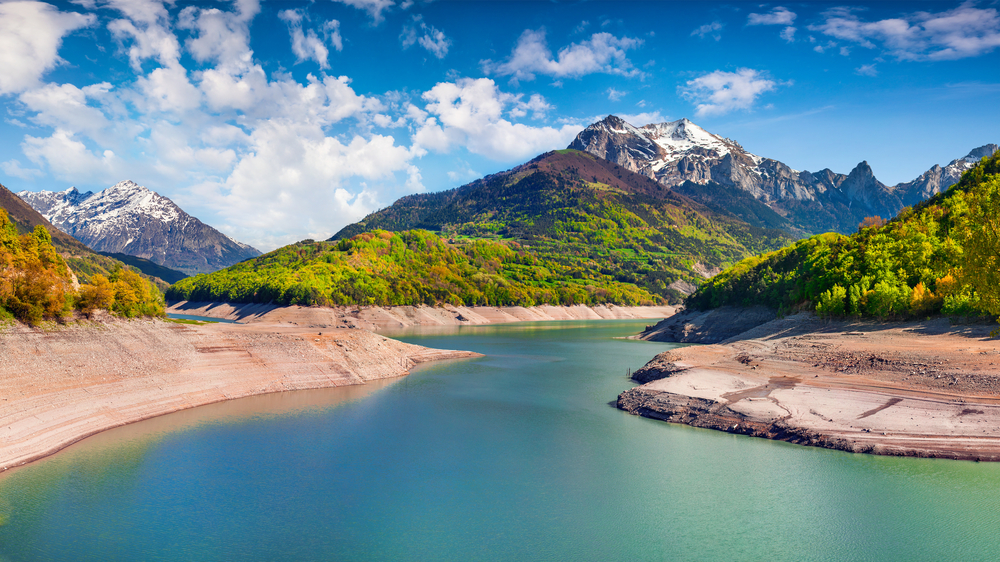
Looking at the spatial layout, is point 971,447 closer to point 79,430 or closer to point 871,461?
point 871,461

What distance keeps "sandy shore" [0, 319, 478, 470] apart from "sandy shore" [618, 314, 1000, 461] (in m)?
29.7

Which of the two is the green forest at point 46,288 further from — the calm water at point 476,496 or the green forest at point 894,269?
the green forest at point 894,269

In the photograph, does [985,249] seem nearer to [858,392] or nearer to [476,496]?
[858,392]

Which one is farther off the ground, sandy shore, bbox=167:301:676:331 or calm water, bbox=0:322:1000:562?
sandy shore, bbox=167:301:676:331

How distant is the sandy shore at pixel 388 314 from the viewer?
415ft

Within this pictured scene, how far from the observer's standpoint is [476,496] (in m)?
24.2

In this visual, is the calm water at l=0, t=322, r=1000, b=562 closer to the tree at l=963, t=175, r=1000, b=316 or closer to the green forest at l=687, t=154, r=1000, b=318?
the tree at l=963, t=175, r=1000, b=316

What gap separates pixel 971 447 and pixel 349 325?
114960 millimetres

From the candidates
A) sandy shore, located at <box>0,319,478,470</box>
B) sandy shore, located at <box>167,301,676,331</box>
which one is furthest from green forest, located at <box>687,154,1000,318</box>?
sandy shore, located at <box>167,301,676,331</box>

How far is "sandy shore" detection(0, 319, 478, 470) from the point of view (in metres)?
29.4

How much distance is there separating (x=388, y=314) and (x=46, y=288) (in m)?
105

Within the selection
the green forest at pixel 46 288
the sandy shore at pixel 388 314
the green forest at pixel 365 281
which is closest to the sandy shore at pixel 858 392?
the green forest at pixel 46 288

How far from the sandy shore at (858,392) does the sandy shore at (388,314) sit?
88.1 metres

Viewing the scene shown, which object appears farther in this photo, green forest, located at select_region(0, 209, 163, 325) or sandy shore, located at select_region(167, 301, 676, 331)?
sandy shore, located at select_region(167, 301, 676, 331)
